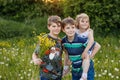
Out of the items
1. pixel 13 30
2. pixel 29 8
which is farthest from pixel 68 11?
Result: pixel 29 8

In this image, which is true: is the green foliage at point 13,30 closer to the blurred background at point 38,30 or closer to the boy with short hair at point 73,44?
the blurred background at point 38,30

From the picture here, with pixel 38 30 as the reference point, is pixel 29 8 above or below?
above

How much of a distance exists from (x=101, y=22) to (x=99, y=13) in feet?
0.76

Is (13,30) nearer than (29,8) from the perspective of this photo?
Yes

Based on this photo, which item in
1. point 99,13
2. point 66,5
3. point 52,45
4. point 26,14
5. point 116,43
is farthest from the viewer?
point 26,14

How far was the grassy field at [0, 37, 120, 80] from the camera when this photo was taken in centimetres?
621

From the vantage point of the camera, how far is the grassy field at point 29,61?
6215mm

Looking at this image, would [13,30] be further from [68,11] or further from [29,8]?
[29,8]

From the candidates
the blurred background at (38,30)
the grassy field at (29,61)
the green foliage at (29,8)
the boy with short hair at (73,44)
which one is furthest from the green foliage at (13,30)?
the boy with short hair at (73,44)

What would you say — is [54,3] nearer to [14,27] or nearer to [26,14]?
[26,14]

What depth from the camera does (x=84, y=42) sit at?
4.41m

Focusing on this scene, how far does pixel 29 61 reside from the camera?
685 centimetres

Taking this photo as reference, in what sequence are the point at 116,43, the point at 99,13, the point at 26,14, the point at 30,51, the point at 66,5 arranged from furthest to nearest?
the point at 26,14
the point at 66,5
the point at 99,13
the point at 116,43
the point at 30,51

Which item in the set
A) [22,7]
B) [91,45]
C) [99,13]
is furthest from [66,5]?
[91,45]
